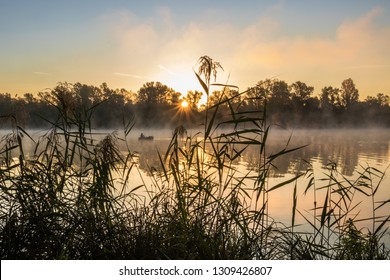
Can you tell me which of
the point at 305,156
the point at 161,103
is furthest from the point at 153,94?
the point at 305,156

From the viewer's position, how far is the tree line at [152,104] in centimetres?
292

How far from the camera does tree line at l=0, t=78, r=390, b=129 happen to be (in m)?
2.92

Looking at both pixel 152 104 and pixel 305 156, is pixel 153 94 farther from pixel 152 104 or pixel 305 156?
pixel 305 156

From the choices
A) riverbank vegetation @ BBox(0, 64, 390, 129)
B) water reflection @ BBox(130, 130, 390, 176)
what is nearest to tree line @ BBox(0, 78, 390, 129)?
riverbank vegetation @ BBox(0, 64, 390, 129)

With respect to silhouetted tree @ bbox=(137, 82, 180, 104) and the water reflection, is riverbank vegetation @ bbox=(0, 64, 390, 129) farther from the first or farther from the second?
the water reflection

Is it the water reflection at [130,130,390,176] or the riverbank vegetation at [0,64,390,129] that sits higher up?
the riverbank vegetation at [0,64,390,129]

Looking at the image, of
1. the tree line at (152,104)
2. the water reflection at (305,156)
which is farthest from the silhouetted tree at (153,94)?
the water reflection at (305,156)

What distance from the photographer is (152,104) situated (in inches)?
254

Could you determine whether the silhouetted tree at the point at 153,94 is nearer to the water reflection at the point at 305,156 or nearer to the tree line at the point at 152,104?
the tree line at the point at 152,104
